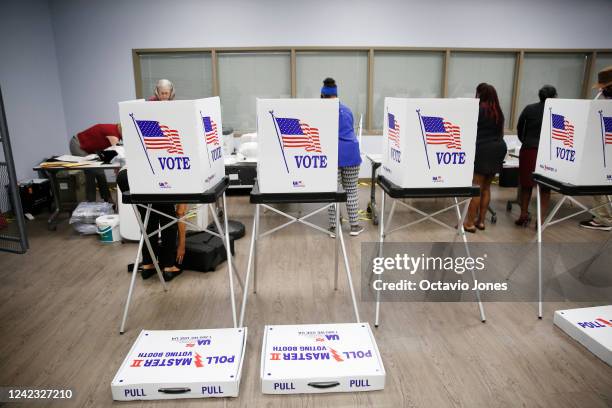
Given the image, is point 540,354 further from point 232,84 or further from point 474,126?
point 232,84

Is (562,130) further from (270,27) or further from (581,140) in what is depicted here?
(270,27)

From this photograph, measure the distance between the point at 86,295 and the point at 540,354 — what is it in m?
2.93

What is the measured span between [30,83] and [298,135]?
4.76 metres

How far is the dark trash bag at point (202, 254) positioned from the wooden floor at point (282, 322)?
93 millimetres

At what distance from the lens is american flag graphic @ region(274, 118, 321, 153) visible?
215 centimetres

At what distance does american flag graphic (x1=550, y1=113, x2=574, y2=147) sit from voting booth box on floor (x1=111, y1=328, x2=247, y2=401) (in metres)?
2.22

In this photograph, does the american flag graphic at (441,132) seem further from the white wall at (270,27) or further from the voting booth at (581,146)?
the white wall at (270,27)

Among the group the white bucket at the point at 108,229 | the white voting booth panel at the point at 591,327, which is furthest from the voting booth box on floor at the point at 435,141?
the white bucket at the point at 108,229

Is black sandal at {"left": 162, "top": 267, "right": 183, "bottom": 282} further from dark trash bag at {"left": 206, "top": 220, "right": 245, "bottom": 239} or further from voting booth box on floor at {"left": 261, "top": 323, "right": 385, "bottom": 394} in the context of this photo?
voting booth box on floor at {"left": 261, "top": 323, "right": 385, "bottom": 394}

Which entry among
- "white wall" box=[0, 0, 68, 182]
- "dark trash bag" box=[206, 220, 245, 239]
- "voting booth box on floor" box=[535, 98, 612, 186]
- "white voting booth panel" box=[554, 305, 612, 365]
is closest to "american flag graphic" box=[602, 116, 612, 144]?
"voting booth box on floor" box=[535, 98, 612, 186]

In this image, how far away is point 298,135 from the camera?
217cm

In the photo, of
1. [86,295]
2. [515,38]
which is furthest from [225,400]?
[515,38]

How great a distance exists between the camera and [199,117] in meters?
2.10

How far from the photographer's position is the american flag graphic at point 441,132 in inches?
87.7
